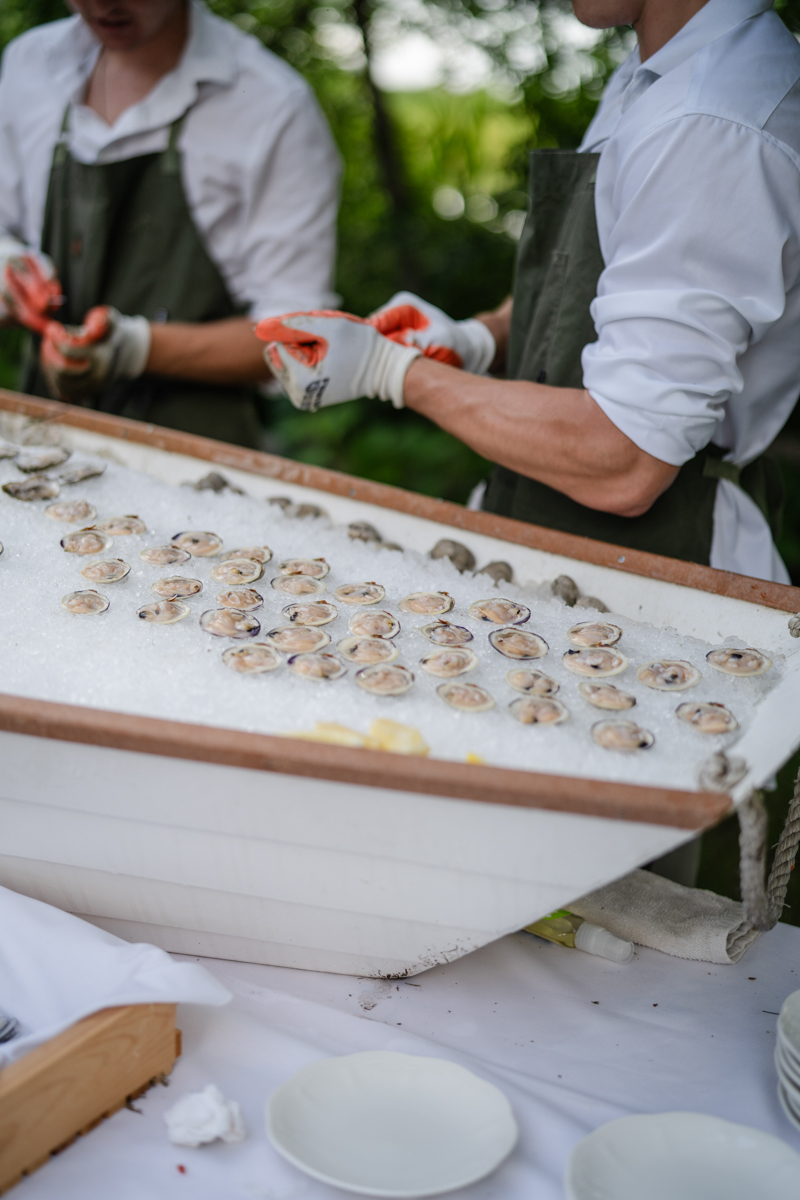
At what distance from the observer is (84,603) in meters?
1.44

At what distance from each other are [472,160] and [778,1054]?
4.62 metres

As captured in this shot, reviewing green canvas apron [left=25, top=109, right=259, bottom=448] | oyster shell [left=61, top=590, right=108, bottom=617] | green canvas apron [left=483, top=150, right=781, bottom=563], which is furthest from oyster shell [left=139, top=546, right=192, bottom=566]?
green canvas apron [left=25, top=109, right=259, bottom=448]

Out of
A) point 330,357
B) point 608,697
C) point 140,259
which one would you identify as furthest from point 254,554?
point 140,259

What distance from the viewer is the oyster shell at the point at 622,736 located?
1.17 m

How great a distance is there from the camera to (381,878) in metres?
1.15

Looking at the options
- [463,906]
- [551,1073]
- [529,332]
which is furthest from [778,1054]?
[529,332]

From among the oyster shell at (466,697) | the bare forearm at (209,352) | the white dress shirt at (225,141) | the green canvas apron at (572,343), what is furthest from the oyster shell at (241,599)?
the white dress shirt at (225,141)

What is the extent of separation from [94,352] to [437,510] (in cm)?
109

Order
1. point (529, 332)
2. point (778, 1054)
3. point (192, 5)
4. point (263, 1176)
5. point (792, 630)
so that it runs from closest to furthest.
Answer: point (263, 1176) → point (778, 1054) → point (792, 630) → point (529, 332) → point (192, 5)

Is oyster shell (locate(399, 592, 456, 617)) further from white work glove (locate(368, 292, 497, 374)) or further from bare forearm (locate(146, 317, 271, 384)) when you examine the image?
bare forearm (locate(146, 317, 271, 384))

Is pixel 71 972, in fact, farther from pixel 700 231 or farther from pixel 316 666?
pixel 700 231

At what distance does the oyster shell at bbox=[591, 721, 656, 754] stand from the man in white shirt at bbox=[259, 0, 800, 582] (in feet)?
1.82

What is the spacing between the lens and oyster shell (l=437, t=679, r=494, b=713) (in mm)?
1236

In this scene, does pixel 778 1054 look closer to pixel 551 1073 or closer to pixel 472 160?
pixel 551 1073
